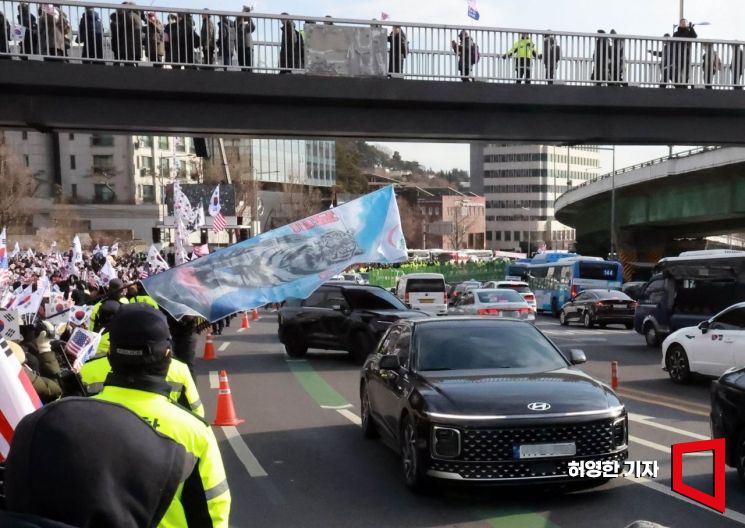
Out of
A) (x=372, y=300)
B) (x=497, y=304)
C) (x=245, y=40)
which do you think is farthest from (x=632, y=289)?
(x=245, y=40)

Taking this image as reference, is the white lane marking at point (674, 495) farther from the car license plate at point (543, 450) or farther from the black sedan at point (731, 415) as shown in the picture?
the car license plate at point (543, 450)

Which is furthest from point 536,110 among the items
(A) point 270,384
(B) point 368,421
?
(B) point 368,421

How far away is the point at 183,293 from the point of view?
7.00 meters

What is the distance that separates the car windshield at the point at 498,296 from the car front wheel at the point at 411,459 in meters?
19.9

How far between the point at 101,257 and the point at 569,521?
2927cm

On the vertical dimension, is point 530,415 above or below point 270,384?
above

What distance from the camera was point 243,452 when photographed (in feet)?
32.8

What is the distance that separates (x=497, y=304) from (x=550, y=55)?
8.96 m

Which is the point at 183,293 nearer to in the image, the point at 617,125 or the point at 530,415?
the point at 530,415

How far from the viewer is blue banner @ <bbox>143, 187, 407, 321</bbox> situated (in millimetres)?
6863

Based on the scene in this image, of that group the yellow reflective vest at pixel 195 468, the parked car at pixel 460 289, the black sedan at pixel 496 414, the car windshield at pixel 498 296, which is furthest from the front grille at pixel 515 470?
the parked car at pixel 460 289

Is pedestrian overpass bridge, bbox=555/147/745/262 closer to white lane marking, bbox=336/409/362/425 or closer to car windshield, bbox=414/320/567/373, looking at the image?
white lane marking, bbox=336/409/362/425

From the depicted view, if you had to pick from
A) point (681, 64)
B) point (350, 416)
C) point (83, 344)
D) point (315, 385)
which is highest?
point (681, 64)

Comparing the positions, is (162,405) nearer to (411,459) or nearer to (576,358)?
(411,459)
